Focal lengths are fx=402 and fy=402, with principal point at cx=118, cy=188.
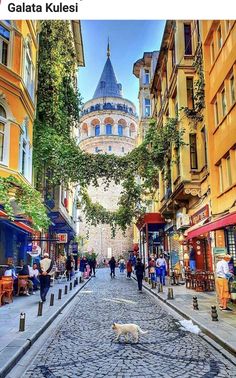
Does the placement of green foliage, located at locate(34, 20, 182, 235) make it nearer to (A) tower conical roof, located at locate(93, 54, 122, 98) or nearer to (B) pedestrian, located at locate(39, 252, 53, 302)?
(B) pedestrian, located at locate(39, 252, 53, 302)

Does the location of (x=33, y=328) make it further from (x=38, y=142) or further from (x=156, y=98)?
(x=156, y=98)

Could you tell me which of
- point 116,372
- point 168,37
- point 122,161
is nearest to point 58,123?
point 122,161

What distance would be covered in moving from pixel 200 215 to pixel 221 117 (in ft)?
18.8

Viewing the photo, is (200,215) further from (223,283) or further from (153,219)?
(153,219)

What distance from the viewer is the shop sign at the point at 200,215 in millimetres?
19358

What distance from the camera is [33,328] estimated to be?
9461mm

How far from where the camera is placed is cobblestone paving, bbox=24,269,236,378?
249 inches

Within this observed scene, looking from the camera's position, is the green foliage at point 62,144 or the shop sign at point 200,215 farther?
the green foliage at point 62,144

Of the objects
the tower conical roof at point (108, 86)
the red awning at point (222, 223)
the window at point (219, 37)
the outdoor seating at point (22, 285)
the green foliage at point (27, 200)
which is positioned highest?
the tower conical roof at point (108, 86)

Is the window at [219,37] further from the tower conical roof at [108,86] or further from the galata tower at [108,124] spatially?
the tower conical roof at [108,86]

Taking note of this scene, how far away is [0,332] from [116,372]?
3.75 m

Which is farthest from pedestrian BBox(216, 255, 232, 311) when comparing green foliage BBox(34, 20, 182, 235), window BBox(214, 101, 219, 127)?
green foliage BBox(34, 20, 182, 235)

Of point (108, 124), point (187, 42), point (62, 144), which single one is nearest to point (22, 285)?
point (62, 144)

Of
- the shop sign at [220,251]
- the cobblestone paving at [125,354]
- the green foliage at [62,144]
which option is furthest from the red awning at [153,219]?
the cobblestone paving at [125,354]
